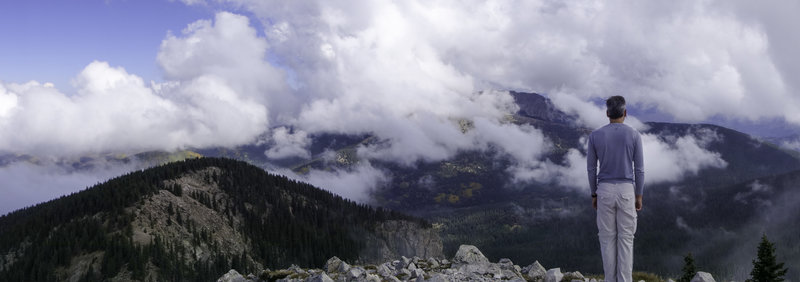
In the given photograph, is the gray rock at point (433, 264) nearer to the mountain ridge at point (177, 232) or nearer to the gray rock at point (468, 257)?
the gray rock at point (468, 257)

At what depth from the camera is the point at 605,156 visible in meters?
11.5

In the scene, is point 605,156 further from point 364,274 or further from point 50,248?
point 50,248

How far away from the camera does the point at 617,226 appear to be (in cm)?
1169

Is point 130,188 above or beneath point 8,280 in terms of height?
above

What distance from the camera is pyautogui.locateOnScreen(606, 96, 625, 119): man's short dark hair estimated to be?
11336 millimetres

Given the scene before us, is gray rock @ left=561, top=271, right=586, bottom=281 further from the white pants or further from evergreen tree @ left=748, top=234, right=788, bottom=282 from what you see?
evergreen tree @ left=748, top=234, right=788, bottom=282

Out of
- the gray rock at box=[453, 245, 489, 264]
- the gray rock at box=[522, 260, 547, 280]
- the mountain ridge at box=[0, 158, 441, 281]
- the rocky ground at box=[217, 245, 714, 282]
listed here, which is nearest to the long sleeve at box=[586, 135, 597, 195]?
the rocky ground at box=[217, 245, 714, 282]

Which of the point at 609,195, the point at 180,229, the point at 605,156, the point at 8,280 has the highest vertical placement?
the point at 180,229

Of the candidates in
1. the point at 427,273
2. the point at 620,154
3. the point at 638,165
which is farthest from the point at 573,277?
the point at 620,154

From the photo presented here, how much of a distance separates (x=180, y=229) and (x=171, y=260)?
18.7 meters

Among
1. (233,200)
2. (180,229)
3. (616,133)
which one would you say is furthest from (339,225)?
(616,133)

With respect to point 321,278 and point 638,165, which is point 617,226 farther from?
point 321,278

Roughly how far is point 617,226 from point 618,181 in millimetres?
1280

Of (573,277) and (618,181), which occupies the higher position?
(618,181)
